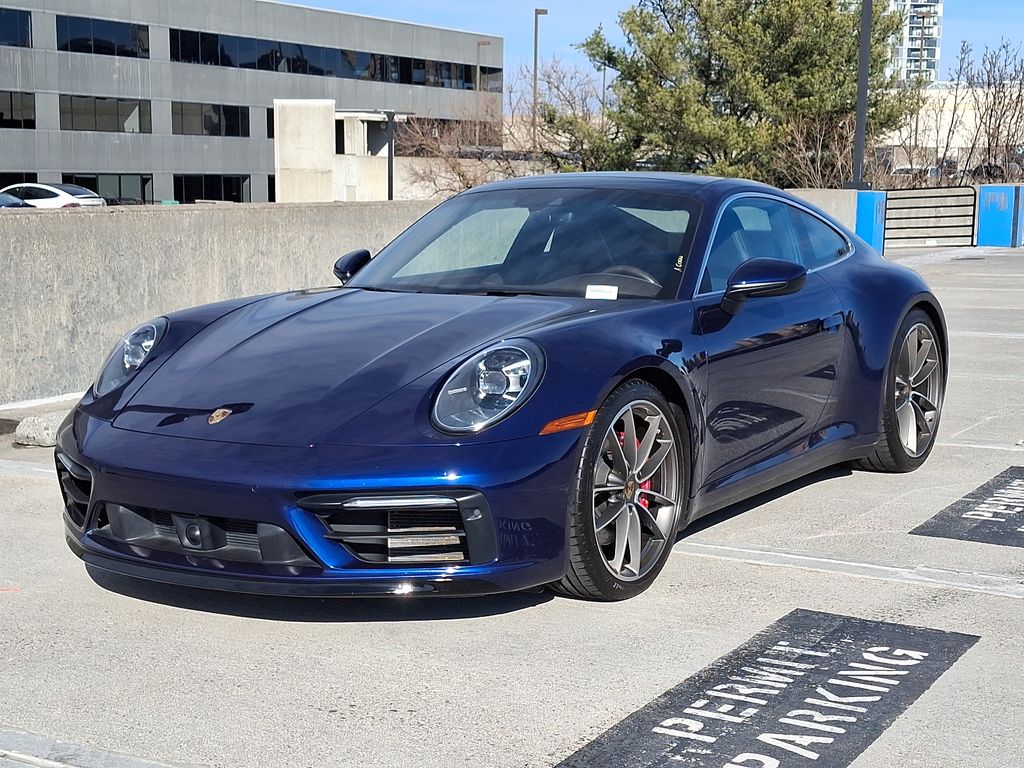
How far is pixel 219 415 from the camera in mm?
4191

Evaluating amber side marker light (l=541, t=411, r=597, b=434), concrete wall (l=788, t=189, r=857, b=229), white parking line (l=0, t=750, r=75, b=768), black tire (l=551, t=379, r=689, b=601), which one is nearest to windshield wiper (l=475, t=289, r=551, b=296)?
black tire (l=551, t=379, r=689, b=601)

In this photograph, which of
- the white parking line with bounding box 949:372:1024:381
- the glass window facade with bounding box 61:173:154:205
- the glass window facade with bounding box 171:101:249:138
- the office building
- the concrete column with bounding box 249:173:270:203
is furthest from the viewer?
the concrete column with bounding box 249:173:270:203

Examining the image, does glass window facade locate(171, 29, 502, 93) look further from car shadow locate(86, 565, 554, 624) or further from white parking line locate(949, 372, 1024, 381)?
car shadow locate(86, 565, 554, 624)

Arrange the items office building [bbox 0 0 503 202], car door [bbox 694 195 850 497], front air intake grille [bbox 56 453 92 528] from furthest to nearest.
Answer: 1. office building [bbox 0 0 503 202]
2. car door [bbox 694 195 850 497]
3. front air intake grille [bbox 56 453 92 528]

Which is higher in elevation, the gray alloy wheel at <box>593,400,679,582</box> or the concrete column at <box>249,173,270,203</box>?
the concrete column at <box>249,173,270,203</box>

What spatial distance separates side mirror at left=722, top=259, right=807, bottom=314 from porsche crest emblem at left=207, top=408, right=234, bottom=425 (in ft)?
5.96

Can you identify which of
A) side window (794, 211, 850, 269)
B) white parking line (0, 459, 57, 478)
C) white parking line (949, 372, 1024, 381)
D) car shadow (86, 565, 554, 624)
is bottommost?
white parking line (0, 459, 57, 478)

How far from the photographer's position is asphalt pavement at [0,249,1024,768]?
10.9 feet

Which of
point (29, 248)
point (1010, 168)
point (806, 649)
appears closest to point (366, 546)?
point (806, 649)

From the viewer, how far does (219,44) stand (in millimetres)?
66062

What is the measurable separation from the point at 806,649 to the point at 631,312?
1265 millimetres

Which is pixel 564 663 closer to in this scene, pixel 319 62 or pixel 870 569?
pixel 870 569

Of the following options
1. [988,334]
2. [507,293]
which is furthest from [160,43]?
[507,293]

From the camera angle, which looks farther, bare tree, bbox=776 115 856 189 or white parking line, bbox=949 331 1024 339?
bare tree, bbox=776 115 856 189
